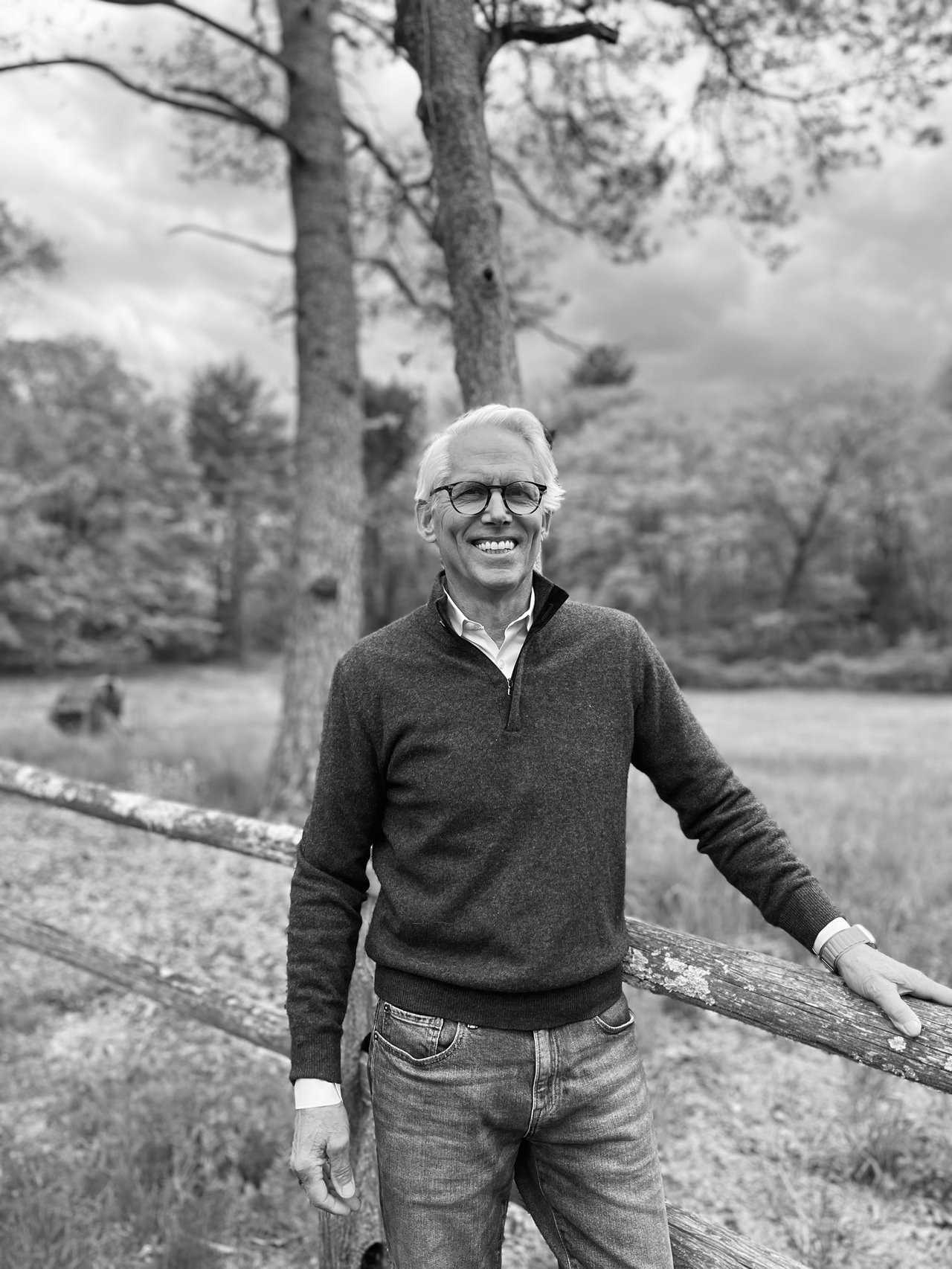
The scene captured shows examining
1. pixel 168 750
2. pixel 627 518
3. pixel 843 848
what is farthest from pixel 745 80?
pixel 627 518

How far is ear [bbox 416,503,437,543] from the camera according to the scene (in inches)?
77.1

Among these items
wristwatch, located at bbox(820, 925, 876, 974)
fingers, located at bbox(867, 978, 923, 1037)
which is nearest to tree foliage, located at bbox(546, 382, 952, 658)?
wristwatch, located at bbox(820, 925, 876, 974)

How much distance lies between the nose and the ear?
16 centimetres

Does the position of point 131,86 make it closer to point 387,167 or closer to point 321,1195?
point 387,167

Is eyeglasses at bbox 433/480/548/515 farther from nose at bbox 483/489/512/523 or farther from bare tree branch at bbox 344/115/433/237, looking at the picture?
bare tree branch at bbox 344/115/433/237

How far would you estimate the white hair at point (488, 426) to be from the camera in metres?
1.91

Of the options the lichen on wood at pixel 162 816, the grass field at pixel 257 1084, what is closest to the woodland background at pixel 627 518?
the grass field at pixel 257 1084

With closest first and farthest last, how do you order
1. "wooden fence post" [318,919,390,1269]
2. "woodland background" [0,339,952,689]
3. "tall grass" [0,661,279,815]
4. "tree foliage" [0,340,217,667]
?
1. "wooden fence post" [318,919,390,1269]
2. "tall grass" [0,661,279,815]
3. "tree foliage" [0,340,217,667]
4. "woodland background" [0,339,952,689]

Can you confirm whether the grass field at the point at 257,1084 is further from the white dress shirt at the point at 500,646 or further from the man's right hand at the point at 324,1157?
the white dress shirt at the point at 500,646

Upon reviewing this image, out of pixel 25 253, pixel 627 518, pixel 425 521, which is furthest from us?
pixel 627 518

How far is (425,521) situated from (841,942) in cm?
119

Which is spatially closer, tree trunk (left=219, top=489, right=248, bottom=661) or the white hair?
the white hair

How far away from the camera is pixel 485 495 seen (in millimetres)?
1859

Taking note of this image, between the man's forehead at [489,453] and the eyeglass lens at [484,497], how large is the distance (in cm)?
3
